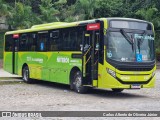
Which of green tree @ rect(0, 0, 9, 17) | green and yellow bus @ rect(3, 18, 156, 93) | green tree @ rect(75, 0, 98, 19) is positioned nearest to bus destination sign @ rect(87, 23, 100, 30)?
green and yellow bus @ rect(3, 18, 156, 93)

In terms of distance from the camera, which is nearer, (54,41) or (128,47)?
(128,47)

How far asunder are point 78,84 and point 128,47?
2.78 meters

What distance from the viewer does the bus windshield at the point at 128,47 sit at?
15.8 metres

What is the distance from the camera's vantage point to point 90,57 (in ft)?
54.3

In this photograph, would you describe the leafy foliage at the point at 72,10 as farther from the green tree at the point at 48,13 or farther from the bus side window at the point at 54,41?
the bus side window at the point at 54,41

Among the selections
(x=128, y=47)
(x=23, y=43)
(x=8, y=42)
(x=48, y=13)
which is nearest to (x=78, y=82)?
(x=128, y=47)

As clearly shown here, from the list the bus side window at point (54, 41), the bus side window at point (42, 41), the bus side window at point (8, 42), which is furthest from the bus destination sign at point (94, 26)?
the bus side window at point (8, 42)

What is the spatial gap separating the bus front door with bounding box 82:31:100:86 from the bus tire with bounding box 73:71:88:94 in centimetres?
38

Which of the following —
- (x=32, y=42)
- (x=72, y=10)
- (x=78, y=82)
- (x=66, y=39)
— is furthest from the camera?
(x=72, y=10)

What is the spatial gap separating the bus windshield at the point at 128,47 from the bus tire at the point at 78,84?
202 centimetres

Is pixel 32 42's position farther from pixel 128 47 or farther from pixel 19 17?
pixel 19 17

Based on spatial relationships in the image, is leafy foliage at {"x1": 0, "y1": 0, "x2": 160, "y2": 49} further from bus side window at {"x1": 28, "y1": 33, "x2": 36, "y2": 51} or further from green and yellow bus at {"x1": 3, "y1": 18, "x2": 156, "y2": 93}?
green and yellow bus at {"x1": 3, "y1": 18, "x2": 156, "y2": 93}

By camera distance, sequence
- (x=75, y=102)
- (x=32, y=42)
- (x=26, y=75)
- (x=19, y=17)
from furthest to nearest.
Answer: (x=19, y=17), (x=26, y=75), (x=32, y=42), (x=75, y=102)

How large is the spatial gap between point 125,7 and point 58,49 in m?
28.8
